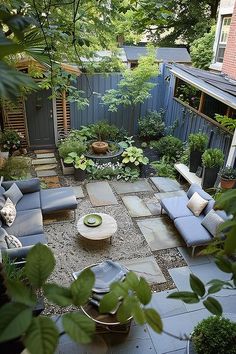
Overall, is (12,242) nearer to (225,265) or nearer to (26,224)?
(26,224)

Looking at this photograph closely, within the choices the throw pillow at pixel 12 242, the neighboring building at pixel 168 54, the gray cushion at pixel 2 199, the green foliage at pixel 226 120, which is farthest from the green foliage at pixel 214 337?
the neighboring building at pixel 168 54

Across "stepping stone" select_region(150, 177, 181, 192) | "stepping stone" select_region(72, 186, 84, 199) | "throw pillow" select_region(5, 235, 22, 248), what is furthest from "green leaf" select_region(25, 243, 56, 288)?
"stepping stone" select_region(150, 177, 181, 192)

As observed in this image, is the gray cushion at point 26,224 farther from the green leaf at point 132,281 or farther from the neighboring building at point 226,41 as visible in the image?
the neighboring building at point 226,41

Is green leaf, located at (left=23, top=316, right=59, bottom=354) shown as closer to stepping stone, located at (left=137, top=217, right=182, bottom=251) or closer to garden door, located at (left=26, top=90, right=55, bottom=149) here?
stepping stone, located at (left=137, top=217, right=182, bottom=251)

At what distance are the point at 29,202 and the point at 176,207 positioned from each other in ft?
9.96

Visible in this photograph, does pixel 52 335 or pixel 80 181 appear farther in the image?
pixel 80 181

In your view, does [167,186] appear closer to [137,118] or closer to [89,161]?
[89,161]

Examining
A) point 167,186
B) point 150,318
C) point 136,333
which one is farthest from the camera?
point 167,186

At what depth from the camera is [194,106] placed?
877 centimetres

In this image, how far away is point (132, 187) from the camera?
24.1ft

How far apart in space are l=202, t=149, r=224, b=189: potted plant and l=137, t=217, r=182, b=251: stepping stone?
150 centimetres

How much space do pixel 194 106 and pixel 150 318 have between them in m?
8.78

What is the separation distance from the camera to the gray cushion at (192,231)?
486 centimetres

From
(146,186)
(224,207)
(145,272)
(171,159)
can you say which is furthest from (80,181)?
(224,207)
